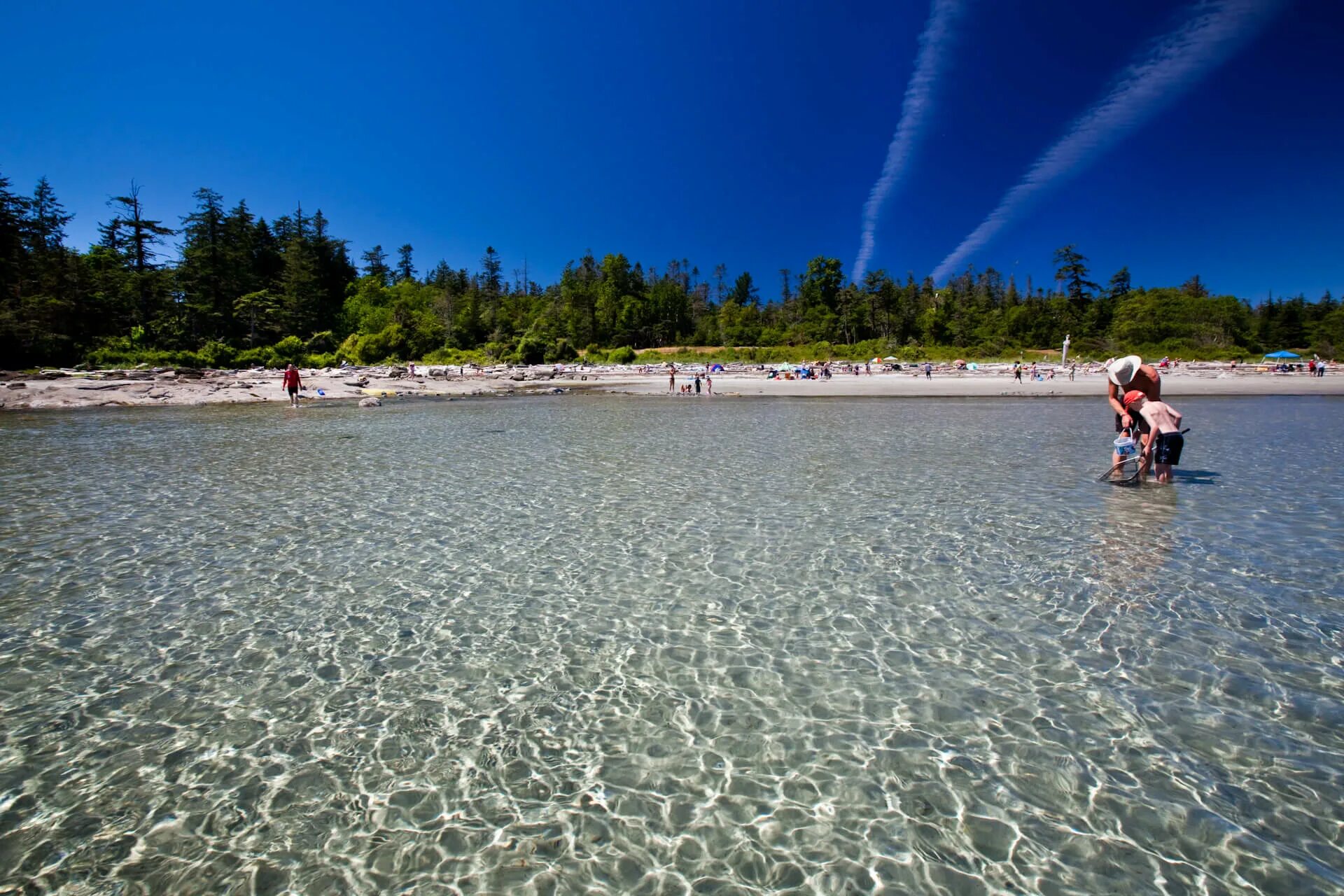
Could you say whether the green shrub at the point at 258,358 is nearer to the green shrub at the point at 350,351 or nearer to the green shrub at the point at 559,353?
the green shrub at the point at 350,351

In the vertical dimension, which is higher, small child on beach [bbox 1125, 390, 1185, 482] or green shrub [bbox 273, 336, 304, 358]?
A: green shrub [bbox 273, 336, 304, 358]

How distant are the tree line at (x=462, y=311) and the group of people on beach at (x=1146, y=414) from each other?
56208 mm

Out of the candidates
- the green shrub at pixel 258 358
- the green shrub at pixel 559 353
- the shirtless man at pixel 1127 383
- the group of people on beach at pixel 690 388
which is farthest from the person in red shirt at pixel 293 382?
the green shrub at pixel 559 353

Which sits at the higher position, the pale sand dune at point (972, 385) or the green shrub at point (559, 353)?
the green shrub at point (559, 353)

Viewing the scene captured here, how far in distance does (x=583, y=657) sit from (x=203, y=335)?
7090 cm

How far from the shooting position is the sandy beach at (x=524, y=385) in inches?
1223

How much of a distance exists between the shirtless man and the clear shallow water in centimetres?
148

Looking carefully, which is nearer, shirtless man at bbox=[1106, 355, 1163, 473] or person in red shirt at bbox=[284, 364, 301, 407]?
shirtless man at bbox=[1106, 355, 1163, 473]

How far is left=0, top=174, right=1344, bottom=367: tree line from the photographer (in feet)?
163

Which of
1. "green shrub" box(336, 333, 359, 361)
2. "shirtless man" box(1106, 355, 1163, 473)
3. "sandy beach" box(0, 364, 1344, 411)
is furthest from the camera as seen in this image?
"green shrub" box(336, 333, 359, 361)

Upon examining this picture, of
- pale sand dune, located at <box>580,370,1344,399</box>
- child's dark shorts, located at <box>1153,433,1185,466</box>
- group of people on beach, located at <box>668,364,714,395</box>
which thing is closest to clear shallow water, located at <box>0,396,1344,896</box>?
child's dark shorts, located at <box>1153,433,1185,466</box>

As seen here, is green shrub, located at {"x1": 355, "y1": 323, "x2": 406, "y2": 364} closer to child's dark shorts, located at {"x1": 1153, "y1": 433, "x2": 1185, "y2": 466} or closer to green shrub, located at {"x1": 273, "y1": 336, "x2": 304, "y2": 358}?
green shrub, located at {"x1": 273, "y1": 336, "x2": 304, "y2": 358}

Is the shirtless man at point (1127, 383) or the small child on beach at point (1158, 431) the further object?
the small child on beach at point (1158, 431)

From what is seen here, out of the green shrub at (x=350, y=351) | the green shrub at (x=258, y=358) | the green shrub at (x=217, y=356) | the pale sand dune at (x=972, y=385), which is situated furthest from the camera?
the green shrub at (x=350, y=351)
